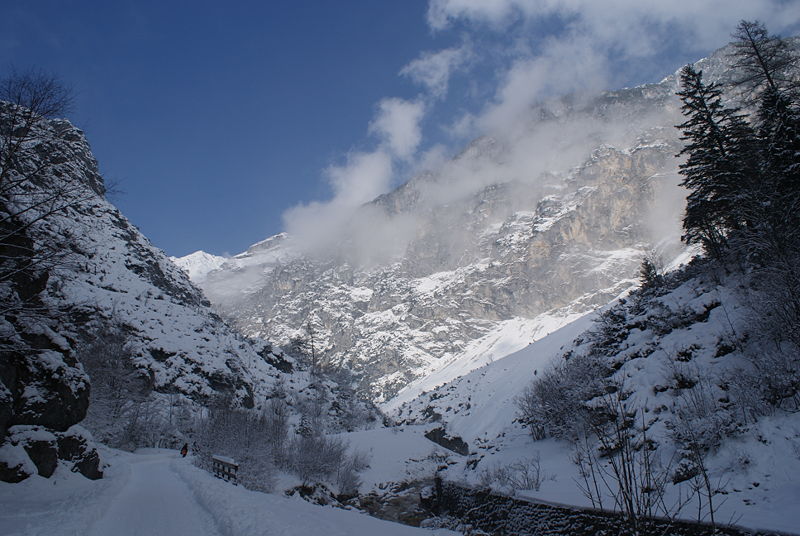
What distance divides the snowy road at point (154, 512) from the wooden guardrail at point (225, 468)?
1611 mm

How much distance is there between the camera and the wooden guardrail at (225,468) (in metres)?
15.7

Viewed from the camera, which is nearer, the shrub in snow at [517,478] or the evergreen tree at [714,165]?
the shrub in snow at [517,478]

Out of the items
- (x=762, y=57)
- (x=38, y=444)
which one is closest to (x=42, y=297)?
(x=38, y=444)

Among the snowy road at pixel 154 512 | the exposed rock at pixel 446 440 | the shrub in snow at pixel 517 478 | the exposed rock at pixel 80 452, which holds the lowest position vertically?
the exposed rock at pixel 446 440

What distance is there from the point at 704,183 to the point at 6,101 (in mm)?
26843

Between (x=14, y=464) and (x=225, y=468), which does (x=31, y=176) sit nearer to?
(x=14, y=464)

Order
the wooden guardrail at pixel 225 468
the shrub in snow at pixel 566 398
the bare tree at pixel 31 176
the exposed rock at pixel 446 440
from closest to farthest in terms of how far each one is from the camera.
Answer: the bare tree at pixel 31 176 → the wooden guardrail at pixel 225 468 → the shrub in snow at pixel 566 398 → the exposed rock at pixel 446 440

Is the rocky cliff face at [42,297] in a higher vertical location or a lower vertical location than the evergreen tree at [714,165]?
lower

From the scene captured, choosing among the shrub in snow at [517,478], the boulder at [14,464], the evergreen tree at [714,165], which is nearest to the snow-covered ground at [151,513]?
the boulder at [14,464]

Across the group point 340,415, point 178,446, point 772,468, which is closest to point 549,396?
point 772,468

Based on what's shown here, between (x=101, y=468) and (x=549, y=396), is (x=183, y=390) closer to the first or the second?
(x=101, y=468)

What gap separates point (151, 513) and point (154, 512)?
0.13m

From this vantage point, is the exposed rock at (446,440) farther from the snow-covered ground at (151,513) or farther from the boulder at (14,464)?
the boulder at (14,464)

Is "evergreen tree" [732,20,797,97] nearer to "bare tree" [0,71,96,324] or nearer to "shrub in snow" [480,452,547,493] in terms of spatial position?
"shrub in snow" [480,452,547,493]
